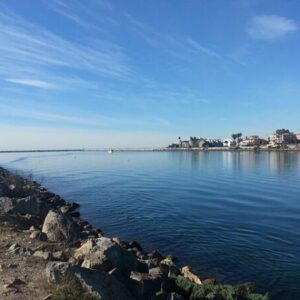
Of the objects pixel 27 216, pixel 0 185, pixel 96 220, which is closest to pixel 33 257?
pixel 27 216

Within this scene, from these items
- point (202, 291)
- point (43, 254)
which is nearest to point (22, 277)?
point (43, 254)

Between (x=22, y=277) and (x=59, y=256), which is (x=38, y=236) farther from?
(x=22, y=277)

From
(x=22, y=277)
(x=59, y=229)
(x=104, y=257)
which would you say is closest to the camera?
(x=22, y=277)

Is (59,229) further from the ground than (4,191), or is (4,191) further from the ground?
(4,191)

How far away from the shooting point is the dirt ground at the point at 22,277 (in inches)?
382

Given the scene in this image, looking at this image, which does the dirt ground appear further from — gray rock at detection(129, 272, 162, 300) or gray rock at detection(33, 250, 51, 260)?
gray rock at detection(129, 272, 162, 300)

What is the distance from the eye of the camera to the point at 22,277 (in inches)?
427

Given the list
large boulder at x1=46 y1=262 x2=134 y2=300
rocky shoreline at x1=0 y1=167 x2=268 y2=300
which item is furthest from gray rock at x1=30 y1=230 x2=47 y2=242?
large boulder at x1=46 y1=262 x2=134 y2=300

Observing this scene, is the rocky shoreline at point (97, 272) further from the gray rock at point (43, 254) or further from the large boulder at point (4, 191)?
the large boulder at point (4, 191)

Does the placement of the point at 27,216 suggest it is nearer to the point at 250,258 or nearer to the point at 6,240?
the point at 6,240

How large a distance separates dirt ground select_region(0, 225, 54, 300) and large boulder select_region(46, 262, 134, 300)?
0.30 metres

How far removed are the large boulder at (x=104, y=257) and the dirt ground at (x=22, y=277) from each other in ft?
3.75

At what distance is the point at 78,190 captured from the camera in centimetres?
5316

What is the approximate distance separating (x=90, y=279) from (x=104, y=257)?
1.98 metres
